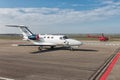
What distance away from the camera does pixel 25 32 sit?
33750 mm

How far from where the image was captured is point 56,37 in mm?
30484

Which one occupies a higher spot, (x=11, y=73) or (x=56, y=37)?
(x=56, y=37)

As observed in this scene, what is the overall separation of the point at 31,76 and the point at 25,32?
2224 centimetres

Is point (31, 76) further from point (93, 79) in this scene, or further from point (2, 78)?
point (93, 79)

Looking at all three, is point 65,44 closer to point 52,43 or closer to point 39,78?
point 52,43

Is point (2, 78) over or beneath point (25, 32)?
beneath

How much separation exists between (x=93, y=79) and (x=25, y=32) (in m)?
24.1

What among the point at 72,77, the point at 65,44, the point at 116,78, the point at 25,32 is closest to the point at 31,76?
the point at 72,77

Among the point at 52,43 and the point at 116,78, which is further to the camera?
the point at 52,43

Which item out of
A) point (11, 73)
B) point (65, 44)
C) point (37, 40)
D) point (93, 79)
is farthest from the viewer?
point (37, 40)

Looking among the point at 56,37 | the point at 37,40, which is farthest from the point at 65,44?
the point at 37,40

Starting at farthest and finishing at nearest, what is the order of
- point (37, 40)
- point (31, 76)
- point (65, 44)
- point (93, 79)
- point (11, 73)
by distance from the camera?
point (37, 40), point (65, 44), point (11, 73), point (31, 76), point (93, 79)

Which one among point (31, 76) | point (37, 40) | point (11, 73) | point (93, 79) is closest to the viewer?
point (93, 79)

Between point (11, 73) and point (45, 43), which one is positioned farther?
point (45, 43)
